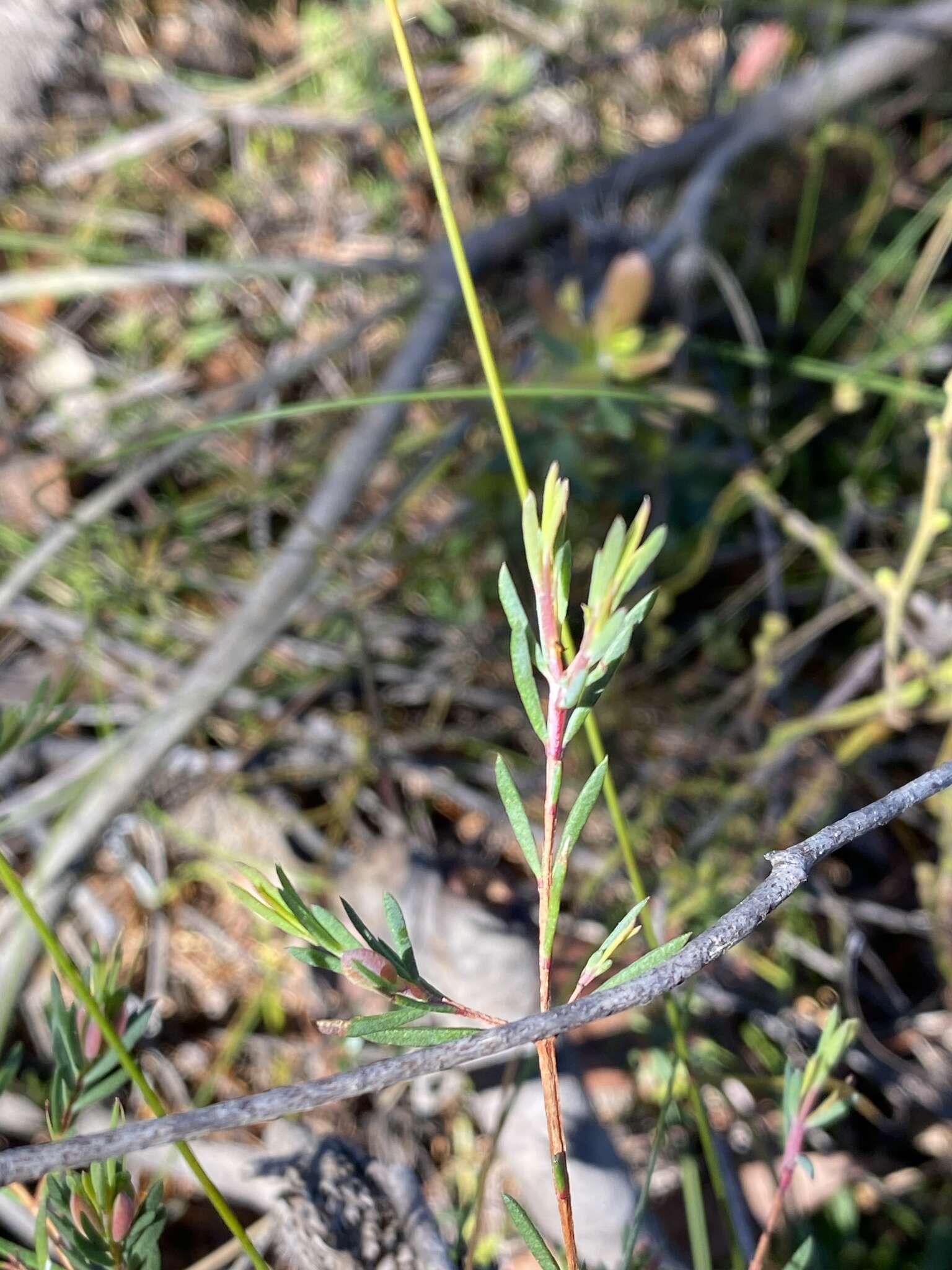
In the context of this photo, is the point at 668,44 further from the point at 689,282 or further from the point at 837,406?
the point at 837,406

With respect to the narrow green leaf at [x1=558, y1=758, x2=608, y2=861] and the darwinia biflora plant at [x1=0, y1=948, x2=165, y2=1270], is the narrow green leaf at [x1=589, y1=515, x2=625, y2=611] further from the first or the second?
the darwinia biflora plant at [x1=0, y1=948, x2=165, y2=1270]

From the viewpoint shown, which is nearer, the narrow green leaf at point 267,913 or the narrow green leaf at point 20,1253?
the narrow green leaf at point 267,913

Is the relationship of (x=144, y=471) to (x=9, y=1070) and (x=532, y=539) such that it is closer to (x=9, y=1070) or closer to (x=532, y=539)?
(x=9, y=1070)

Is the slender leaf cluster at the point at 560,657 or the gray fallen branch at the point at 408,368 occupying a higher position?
the gray fallen branch at the point at 408,368

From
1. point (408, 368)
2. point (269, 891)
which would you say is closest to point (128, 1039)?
point (269, 891)

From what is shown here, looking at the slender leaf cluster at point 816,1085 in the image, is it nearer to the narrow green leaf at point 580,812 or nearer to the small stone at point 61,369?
the narrow green leaf at point 580,812

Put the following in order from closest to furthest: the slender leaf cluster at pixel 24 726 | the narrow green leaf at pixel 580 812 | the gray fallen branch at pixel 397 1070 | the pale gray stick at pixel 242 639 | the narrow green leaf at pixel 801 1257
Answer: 1. the gray fallen branch at pixel 397 1070
2. the narrow green leaf at pixel 580 812
3. the narrow green leaf at pixel 801 1257
4. the slender leaf cluster at pixel 24 726
5. the pale gray stick at pixel 242 639

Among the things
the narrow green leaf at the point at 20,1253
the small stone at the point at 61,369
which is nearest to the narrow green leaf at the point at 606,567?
the narrow green leaf at the point at 20,1253
